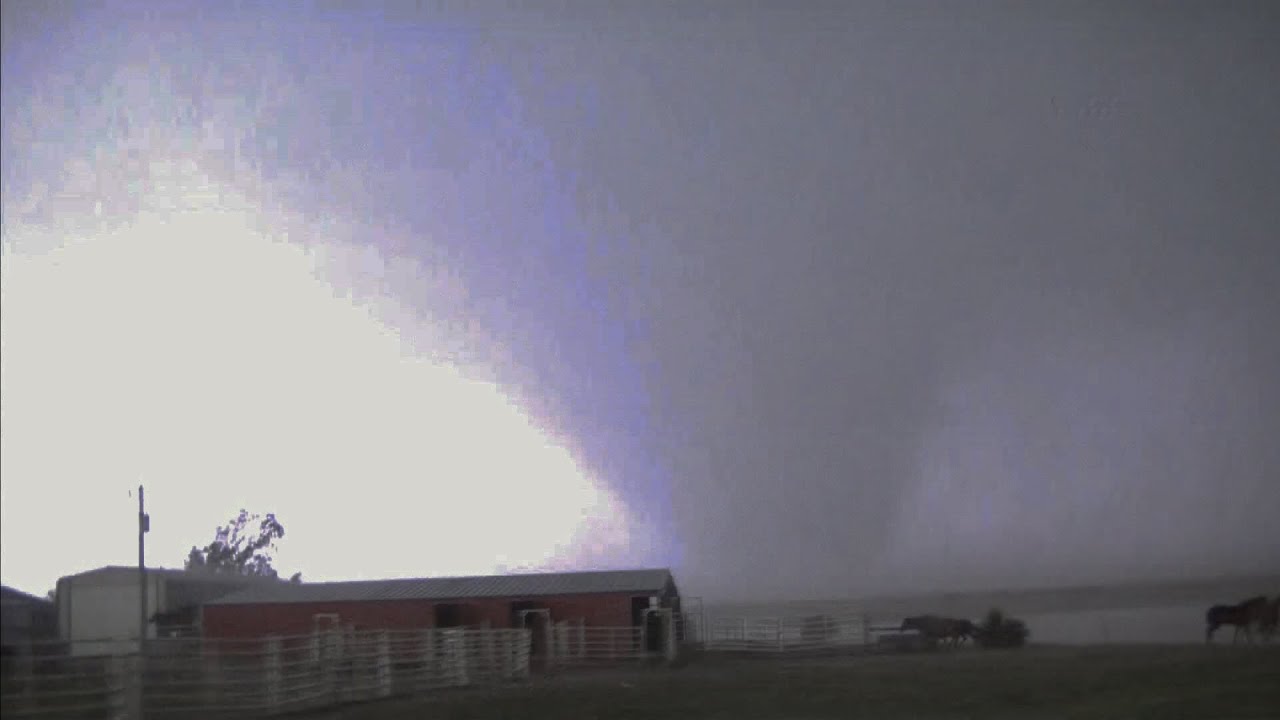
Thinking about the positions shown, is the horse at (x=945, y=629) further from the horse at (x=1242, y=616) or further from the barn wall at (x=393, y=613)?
the barn wall at (x=393, y=613)

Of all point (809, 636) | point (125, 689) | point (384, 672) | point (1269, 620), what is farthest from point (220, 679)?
point (809, 636)

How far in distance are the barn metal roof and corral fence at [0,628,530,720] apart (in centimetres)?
1357

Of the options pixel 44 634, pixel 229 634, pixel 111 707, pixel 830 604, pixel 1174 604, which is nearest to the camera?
pixel 111 707

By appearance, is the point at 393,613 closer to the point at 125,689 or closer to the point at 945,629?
the point at 945,629

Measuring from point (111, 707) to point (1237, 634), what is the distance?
2326 centimetres

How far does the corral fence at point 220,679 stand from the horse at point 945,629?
15.4 metres

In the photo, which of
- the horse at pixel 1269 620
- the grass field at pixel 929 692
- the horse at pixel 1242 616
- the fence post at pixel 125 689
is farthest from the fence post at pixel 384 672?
the horse at pixel 1269 620

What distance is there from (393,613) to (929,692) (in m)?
22.9

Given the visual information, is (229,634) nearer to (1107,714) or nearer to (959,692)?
(959,692)

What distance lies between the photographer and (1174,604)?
48.8 metres

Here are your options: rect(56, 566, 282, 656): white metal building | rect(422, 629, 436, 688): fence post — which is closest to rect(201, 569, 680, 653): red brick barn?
rect(56, 566, 282, 656): white metal building

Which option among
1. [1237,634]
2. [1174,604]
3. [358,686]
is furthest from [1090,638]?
[358,686]

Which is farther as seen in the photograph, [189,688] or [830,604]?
[830,604]

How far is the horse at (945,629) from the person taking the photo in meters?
37.6
